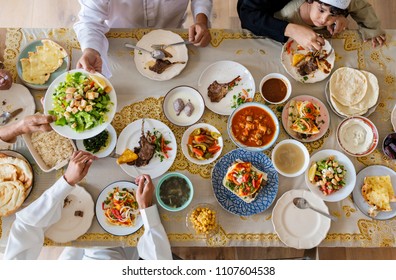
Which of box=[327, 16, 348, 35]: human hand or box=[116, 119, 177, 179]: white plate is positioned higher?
box=[327, 16, 348, 35]: human hand

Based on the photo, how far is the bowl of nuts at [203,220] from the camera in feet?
5.83

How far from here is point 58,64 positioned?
199 cm

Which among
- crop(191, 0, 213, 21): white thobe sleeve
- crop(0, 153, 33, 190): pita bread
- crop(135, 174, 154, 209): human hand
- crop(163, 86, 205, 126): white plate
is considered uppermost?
crop(191, 0, 213, 21): white thobe sleeve

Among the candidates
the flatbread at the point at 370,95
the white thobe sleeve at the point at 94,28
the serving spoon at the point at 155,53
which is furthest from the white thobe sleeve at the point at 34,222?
the flatbread at the point at 370,95

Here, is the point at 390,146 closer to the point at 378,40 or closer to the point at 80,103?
the point at 378,40

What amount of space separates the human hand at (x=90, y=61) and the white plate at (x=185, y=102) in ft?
1.38

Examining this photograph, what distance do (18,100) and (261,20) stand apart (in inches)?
59.6

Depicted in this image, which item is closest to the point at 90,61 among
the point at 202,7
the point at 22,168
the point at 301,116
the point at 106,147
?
the point at 106,147

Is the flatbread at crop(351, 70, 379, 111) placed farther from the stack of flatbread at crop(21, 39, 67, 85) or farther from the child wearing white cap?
the stack of flatbread at crop(21, 39, 67, 85)

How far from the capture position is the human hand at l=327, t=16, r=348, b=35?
1.98 metres

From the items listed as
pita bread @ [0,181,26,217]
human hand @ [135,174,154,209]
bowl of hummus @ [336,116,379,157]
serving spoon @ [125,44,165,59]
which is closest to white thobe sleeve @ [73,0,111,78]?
serving spoon @ [125,44,165,59]

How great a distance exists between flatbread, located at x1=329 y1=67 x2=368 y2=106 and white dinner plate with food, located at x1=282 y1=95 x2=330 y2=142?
0.35 feet

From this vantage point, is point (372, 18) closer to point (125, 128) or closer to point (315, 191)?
point (315, 191)

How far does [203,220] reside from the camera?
5.81 ft
